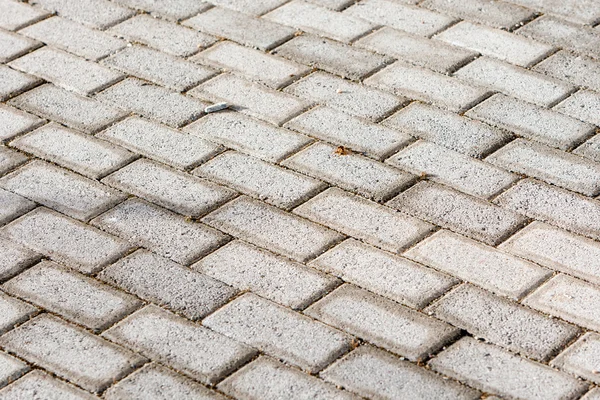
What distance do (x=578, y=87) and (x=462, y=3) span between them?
923 mm

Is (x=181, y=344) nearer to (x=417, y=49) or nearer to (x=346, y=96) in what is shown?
(x=346, y=96)

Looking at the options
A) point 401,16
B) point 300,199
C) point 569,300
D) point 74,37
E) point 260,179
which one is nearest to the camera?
point 569,300

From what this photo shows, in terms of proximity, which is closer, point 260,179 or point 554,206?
point 554,206

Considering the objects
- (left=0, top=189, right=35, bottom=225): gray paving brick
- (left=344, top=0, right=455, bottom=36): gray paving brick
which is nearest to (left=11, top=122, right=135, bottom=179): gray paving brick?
(left=0, top=189, right=35, bottom=225): gray paving brick

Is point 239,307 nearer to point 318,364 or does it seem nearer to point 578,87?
point 318,364

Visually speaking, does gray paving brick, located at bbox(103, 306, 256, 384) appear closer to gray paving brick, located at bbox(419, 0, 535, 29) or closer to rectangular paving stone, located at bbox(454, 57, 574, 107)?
rectangular paving stone, located at bbox(454, 57, 574, 107)

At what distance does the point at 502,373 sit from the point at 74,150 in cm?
201

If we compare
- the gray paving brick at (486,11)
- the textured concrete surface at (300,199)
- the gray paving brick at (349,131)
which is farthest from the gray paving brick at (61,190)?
the gray paving brick at (486,11)

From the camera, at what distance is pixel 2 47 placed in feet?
17.3

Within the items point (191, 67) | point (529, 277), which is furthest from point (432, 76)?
point (529, 277)

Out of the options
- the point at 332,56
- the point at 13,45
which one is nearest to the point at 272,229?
the point at 332,56

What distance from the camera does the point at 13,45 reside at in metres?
5.27

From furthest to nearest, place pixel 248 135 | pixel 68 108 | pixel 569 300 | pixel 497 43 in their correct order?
pixel 497 43 → pixel 68 108 → pixel 248 135 → pixel 569 300

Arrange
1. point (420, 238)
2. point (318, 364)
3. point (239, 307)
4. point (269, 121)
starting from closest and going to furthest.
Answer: point (318, 364) → point (239, 307) → point (420, 238) → point (269, 121)
